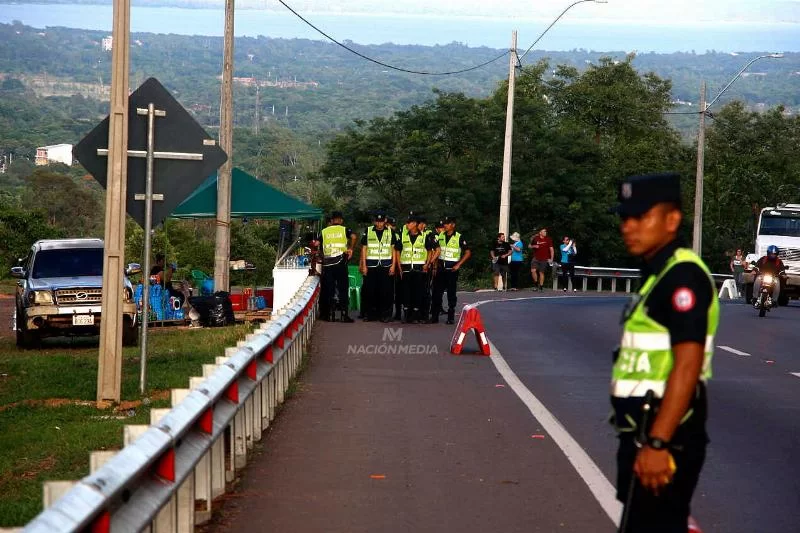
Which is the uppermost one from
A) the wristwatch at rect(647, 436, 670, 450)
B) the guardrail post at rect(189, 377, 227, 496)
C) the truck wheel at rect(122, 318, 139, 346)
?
the wristwatch at rect(647, 436, 670, 450)

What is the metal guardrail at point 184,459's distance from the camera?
14.8 feet

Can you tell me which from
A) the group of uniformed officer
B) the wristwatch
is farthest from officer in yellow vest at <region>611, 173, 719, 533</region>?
the group of uniformed officer

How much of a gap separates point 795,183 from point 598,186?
19566mm

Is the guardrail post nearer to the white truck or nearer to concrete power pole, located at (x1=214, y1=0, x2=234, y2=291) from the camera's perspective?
concrete power pole, located at (x1=214, y1=0, x2=234, y2=291)

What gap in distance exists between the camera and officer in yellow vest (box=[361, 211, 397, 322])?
79.3 feet

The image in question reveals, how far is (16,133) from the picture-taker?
181m

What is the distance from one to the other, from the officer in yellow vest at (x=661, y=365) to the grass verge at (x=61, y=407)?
414 centimetres

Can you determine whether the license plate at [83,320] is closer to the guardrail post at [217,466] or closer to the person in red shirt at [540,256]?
the guardrail post at [217,466]

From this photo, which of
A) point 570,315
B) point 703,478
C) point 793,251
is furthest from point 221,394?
point 793,251

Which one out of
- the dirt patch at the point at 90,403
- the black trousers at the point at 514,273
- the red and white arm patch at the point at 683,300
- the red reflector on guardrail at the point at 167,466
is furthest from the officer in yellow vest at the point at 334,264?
the black trousers at the point at 514,273

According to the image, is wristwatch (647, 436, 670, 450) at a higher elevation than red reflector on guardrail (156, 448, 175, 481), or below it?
higher

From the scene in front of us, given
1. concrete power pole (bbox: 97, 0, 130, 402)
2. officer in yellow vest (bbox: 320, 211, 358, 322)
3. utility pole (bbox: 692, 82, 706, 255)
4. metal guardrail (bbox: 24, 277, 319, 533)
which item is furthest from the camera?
utility pole (bbox: 692, 82, 706, 255)

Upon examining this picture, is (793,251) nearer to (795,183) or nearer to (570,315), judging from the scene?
(570,315)

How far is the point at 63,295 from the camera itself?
70.6ft
